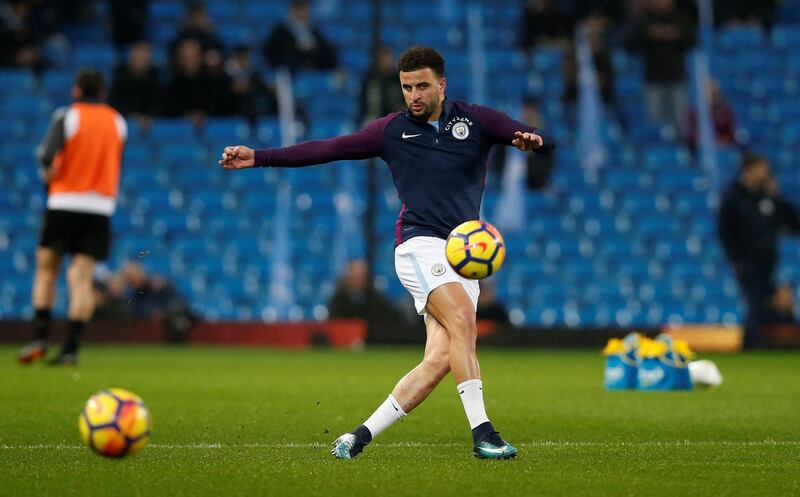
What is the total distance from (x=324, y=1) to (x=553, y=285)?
21.8 feet

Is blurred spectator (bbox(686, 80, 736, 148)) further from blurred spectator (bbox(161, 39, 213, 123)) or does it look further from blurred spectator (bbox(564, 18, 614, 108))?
blurred spectator (bbox(161, 39, 213, 123))

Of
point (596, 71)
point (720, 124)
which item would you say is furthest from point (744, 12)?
point (596, 71)

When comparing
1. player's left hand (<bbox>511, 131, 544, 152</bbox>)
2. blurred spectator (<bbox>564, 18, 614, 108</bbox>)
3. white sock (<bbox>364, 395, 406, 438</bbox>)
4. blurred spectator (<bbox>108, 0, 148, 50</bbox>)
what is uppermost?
blurred spectator (<bbox>108, 0, 148, 50</bbox>)

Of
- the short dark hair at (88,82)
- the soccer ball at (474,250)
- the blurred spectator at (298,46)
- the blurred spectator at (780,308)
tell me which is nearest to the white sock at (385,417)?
the soccer ball at (474,250)

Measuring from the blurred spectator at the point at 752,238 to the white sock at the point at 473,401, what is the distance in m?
11.6

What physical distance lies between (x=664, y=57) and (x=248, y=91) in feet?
20.4

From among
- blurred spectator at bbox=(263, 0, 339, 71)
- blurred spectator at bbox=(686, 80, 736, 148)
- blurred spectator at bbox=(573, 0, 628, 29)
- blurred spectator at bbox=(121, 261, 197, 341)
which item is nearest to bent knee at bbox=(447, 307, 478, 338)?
blurred spectator at bbox=(121, 261, 197, 341)

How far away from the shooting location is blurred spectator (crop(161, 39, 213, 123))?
20.6 meters

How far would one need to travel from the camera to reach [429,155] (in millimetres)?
7234

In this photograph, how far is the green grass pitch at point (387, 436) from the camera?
605 cm

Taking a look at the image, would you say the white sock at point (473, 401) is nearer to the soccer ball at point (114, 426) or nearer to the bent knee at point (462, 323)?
the bent knee at point (462, 323)

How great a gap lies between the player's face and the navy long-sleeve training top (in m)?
0.11

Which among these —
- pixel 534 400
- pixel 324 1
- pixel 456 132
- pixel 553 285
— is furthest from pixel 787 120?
pixel 456 132

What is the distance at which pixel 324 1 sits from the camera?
23.7 meters
